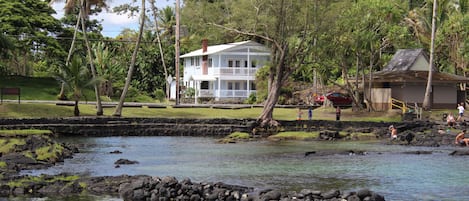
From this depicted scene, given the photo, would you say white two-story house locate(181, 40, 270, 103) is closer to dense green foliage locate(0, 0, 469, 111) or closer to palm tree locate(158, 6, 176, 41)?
dense green foliage locate(0, 0, 469, 111)

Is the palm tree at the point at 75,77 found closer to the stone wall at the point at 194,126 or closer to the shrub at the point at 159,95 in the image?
the stone wall at the point at 194,126

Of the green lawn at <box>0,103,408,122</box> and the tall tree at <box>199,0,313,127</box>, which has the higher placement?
the tall tree at <box>199,0,313,127</box>

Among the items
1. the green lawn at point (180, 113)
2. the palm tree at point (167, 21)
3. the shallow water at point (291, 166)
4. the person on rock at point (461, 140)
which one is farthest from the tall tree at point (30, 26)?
the person on rock at point (461, 140)

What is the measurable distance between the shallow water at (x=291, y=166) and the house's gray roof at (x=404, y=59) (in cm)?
2190

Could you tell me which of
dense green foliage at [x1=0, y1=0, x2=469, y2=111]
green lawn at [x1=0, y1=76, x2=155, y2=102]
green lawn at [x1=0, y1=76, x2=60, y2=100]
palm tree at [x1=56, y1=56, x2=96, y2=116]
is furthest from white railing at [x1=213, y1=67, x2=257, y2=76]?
palm tree at [x1=56, y1=56, x2=96, y2=116]

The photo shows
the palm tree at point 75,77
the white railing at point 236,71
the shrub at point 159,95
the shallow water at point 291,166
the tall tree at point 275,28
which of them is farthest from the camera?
the white railing at point 236,71

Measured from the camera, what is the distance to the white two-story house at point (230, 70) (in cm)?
7725

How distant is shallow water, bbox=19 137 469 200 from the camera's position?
25297 millimetres

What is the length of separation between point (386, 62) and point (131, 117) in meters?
31.3

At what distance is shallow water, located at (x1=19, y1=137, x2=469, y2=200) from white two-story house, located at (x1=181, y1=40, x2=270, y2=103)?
3403 cm

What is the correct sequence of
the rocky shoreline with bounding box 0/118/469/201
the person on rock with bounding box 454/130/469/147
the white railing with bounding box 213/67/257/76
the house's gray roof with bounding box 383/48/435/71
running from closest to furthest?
1. the rocky shoreline with bounding box 0/118/469/201
2. the person on rock with bounding box 454/130/469/147
3. the house's gray roof with bounding box 383/48/435/71
4. the white railing with bounding box 213/67/257/76

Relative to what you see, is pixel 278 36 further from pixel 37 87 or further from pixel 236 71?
pixel 37 87

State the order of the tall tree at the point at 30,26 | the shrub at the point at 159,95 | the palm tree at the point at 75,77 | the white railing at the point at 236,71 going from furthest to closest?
the white railing at the point at 236,71
the shrub at the point at 159,95
the tall tree at the point at 30,26
the palm tree at the point at 75,77

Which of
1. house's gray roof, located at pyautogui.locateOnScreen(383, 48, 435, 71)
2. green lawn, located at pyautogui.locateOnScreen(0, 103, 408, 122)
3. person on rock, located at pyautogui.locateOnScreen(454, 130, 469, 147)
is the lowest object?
person on rock, located at pyautogui.locateOnScreen(454, 130, 469, 147)
